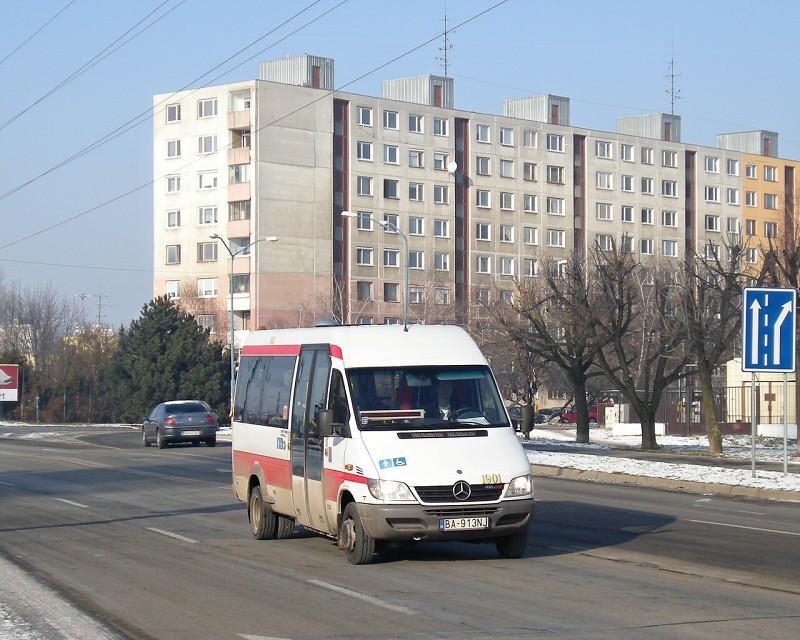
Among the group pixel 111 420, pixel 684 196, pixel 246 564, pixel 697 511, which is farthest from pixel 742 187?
pixel 246 564

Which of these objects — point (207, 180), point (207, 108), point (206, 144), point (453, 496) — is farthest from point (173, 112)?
point (453, 496)

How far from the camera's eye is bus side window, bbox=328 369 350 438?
12461 mm

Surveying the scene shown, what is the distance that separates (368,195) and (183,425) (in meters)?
52.1

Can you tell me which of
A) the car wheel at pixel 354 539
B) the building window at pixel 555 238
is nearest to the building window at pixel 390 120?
the building window at pixel 555 238

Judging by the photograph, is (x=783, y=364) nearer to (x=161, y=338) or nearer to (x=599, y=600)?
(x=599, y=600)

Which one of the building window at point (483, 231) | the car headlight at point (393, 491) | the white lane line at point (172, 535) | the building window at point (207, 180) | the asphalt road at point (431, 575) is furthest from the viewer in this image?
the building window at point (483, 231)

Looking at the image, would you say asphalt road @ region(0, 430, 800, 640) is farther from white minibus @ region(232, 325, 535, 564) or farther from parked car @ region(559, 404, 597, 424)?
parked car @ region(559, 404, 597, 424)

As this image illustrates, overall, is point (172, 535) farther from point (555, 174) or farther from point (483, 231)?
point (555, 174)

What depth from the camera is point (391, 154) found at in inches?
3649

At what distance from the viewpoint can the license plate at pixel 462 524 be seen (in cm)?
1159

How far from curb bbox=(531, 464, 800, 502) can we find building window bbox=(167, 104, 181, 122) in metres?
69.4

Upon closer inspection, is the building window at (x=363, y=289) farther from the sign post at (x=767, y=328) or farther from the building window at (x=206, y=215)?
the sign post at (x=767, y=328)

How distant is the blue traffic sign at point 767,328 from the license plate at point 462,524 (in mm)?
11743

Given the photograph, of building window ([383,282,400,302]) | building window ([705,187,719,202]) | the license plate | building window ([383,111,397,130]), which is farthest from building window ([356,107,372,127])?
the license plate
